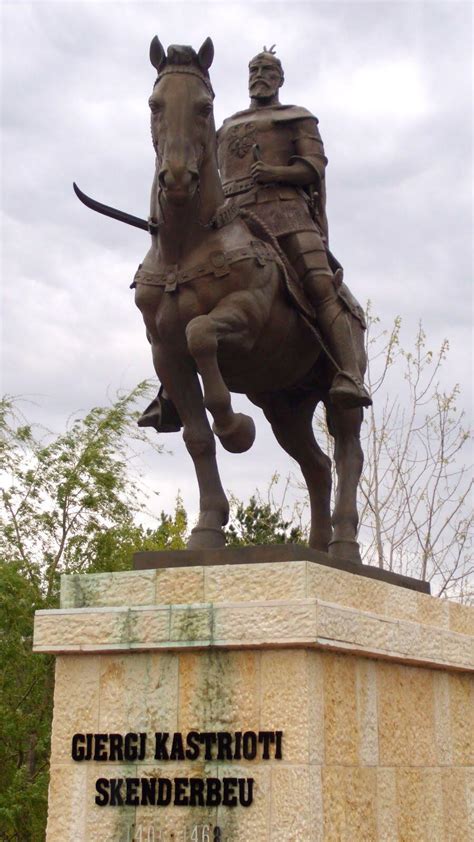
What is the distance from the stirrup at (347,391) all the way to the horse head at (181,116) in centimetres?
162

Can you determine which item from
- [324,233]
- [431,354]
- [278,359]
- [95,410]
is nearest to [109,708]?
[278,359]

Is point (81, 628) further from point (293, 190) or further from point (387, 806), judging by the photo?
point (293, 190)

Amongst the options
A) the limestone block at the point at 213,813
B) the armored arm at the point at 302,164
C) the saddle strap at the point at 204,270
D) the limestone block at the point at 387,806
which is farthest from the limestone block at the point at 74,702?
the armored arm at the point at 302,164

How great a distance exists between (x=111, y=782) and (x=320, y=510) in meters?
2.80

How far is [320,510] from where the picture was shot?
331 inches

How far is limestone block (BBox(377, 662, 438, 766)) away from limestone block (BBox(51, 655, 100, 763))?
1.60 metres

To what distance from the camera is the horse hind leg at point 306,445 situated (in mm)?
8297

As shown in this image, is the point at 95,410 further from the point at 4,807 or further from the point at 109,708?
the point at 109,708

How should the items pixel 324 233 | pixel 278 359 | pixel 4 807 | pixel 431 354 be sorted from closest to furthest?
pixel 278 359, pixel 324 233, pixel 4 807, pixel 431 354

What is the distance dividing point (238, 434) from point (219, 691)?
57.0 inches

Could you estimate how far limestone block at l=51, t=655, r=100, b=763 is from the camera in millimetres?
6434

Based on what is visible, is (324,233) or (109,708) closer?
(109,708)

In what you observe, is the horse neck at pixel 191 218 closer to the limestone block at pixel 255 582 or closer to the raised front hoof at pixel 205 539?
the raised front hoof at pixel 205 539

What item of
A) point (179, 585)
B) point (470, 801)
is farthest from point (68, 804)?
point (470, 801)
